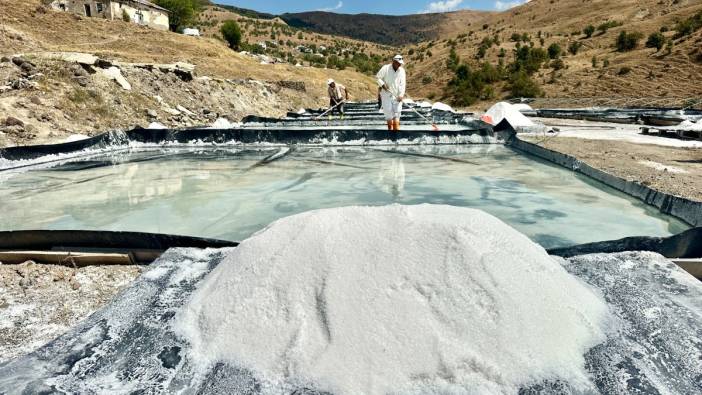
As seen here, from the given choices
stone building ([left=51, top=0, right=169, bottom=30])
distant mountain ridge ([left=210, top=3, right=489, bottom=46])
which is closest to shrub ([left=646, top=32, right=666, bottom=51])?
stone building ([left=51, top=0, right=169, bottom=30])

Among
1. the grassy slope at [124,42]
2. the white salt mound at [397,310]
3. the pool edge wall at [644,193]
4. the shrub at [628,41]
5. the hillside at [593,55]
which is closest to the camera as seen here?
the white salt mound at [397,310]

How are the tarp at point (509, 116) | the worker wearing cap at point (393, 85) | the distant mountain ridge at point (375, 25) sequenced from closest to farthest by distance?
the worker wearing cap at point (393, 85) → the tarp at point (509, 116) → the distant mountain ridge at point (375, 25)

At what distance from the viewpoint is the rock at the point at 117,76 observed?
328 inches

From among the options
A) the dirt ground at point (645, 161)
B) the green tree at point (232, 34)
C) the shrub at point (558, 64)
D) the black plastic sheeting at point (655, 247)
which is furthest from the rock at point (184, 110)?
the green tree at point (232, 34)

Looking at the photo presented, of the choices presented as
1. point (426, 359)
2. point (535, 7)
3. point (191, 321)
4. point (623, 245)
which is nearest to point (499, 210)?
point (623, 245)

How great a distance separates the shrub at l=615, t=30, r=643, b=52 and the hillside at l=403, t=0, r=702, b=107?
280 mm

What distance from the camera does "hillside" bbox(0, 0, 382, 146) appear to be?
6.50 metres

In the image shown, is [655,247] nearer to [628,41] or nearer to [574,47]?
[628,41]

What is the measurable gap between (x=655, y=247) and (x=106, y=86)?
8.67 m

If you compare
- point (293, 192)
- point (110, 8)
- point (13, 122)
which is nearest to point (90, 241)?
point (293, 192)

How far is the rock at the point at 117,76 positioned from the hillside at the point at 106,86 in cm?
10

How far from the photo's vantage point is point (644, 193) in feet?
9.27

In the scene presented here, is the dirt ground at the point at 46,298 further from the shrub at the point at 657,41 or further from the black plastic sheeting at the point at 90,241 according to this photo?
the shrub at the point at 657,41

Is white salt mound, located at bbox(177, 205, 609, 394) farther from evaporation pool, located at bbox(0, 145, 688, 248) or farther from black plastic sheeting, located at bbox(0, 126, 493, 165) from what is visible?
black plastic sheeting, located at bbox(0, 126, 493, 165)
